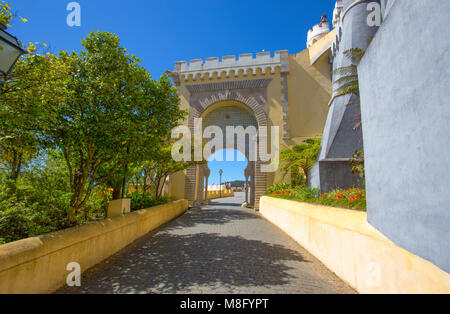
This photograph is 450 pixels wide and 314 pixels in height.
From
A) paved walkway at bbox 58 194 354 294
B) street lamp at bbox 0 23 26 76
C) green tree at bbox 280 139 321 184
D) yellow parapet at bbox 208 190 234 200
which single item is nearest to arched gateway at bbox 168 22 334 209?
green tree at bbox 280 139 321 184

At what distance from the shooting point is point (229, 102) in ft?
55.3

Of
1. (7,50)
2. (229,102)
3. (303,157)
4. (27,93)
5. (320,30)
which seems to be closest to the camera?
(7,50)

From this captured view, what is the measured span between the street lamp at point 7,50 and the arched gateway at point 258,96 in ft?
44.5

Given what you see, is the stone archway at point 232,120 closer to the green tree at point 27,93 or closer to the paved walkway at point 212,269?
the paved walkway at point 212,269

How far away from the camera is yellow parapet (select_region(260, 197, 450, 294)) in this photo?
211 centimetres

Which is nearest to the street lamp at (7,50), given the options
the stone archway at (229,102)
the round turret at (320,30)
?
the stone archway at (229,102)

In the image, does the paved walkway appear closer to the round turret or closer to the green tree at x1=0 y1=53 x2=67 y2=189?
the green tree at x1=0 y1=53 x2=67 y2=189

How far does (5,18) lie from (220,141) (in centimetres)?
1460

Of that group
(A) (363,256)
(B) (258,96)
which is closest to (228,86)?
(B) (258,96)

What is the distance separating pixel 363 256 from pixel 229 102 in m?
14.9

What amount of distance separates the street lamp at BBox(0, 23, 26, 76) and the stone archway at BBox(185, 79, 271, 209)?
13550mm

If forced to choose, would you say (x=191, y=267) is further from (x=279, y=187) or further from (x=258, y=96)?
(x=258, y=96)

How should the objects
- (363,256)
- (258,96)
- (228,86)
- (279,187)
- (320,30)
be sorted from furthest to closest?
(320,30) → (228,86) → (258,96) → (279,187) → (363,256)
